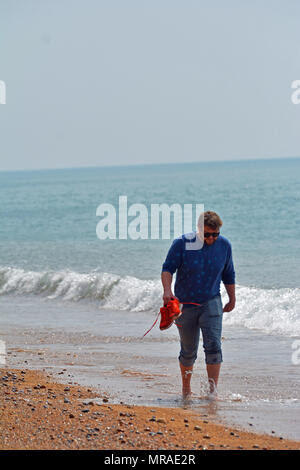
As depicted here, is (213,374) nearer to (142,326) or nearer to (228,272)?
(228,272)

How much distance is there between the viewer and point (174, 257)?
6422 millimetres

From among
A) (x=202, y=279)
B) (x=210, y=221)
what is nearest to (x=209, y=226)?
(x=210, y=221)

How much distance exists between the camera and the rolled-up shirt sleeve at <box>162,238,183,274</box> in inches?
253

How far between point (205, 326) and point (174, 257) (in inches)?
25.5

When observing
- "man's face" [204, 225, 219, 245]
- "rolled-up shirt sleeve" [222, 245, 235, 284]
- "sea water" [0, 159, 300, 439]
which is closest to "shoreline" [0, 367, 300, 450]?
"sea water" [0, 159, 300, 439]

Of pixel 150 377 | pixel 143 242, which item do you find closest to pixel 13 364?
pixel 150 377

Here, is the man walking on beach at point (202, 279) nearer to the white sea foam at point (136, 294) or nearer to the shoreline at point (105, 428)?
the shoreline at point (105, 428)

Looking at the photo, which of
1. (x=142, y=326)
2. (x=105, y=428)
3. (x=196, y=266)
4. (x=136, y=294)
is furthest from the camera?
(x=136, y=294)

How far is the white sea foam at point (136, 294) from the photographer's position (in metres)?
11.0

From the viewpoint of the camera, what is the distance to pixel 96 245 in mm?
24078

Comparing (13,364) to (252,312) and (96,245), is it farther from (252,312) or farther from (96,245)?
(96,245)

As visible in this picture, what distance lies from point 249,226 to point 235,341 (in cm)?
1909

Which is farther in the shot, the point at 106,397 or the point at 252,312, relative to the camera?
the point at 252,312

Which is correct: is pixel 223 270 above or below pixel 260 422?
above
